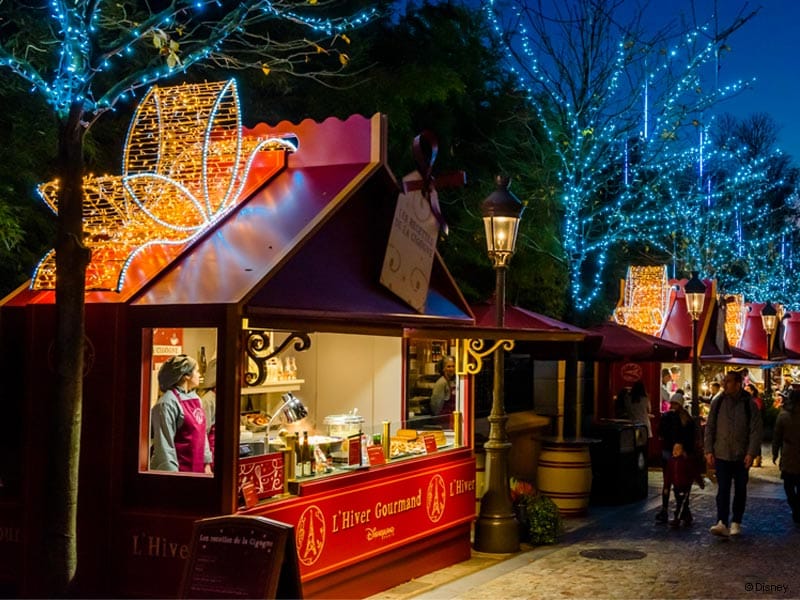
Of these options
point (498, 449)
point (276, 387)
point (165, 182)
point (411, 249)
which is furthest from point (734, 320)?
point (165, 182)

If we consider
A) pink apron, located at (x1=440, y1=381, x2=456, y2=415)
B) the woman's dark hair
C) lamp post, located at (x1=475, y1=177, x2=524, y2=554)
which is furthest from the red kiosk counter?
the woman's dark hair

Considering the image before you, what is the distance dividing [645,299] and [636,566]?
44.9 ft

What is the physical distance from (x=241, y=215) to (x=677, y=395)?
13563 millimetres

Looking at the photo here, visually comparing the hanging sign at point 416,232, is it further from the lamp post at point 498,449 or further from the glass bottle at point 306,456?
the glass bottle at point 306,456

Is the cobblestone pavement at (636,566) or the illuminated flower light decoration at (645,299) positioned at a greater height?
the illuminated flower light decoration at (645,299)

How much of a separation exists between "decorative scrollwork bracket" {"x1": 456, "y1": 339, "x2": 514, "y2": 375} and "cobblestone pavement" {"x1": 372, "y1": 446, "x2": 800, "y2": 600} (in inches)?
81.9

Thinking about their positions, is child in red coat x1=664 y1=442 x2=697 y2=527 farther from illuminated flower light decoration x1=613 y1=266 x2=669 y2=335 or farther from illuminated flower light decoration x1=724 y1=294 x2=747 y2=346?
illuminated flower light decoration x1=724 y1=294 x2=747 y2=346

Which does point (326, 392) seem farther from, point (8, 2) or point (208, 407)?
point (8, 2)

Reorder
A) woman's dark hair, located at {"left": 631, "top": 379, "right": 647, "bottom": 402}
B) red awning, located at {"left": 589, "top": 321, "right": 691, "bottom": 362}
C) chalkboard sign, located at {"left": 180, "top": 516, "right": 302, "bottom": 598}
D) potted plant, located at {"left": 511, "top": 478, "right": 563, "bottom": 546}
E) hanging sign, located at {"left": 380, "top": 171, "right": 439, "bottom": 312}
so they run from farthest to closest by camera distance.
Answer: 1. woman's dark hair, located at {"left": 631, "top": 379, "right": 647, "bottom": 402}
2. red awning, located at {"left": 589, "top": 321, "right": 691, "bottom": 362}
3. potted plant, located at {"left": 511, "top": 478, "right": 563, "bottom": 546}
4. hanging sign, located at {"left": 380, "top": 171, "right": 439, "bottom": 312}
5. chalkboard sign, located at {"left": 180, "top": 516, "right": 302, "bottom": 598}

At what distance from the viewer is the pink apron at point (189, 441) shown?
7.87 meters

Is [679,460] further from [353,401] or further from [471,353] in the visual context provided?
[353,401]

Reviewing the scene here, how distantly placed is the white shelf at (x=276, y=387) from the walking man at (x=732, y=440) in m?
5.14

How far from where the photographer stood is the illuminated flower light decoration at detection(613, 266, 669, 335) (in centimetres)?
2345

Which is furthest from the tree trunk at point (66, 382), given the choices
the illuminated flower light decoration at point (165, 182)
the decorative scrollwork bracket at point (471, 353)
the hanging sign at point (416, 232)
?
the decorative scrollwork bracket at point (471, 353)
